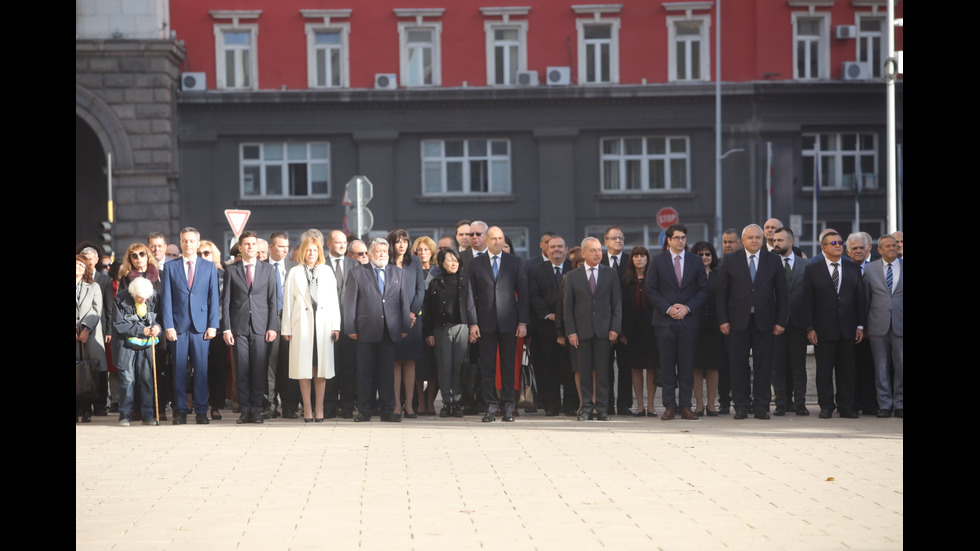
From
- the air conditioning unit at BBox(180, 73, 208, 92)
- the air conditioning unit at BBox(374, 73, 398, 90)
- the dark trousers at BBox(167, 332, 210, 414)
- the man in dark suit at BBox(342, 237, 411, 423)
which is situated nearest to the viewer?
the dark trousers at BBox(167, 332, 210, 414)

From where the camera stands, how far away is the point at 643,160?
40531mm

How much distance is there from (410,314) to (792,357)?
14.1ft

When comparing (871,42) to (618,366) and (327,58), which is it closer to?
(327,58)

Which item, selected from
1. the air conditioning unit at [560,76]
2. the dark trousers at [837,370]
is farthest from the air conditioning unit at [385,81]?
the dark trousers at [837,370]

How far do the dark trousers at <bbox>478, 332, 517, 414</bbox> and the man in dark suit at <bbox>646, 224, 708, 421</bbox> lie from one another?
5.34 feet

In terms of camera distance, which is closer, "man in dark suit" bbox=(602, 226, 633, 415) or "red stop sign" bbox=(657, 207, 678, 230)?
"man in dark suit" bbox=(602, 226, 633, 415)

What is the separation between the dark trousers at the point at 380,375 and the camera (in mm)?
14742

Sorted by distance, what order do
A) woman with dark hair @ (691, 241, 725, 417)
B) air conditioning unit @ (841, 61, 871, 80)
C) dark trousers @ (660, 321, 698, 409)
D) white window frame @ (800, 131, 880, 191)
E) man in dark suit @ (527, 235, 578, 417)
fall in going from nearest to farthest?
dark trousers @ (660, 321, 698, 409), woman with dark hair @ (691, 241, 725, 417), man in dark suit @ (527, 235, 578, 417), air conditioning unit @ (841, 61, 871, 80), white window frame @ (800, 131, 880, 191)

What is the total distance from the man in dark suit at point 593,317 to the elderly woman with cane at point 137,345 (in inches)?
180

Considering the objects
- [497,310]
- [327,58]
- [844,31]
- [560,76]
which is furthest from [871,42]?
[497,310]

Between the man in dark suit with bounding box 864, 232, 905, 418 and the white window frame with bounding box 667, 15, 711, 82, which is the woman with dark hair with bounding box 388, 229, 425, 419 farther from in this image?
the white window frame with bounding box 667, 15, 711, 82

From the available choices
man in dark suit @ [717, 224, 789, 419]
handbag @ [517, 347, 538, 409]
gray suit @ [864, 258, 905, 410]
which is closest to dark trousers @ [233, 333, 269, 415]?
handbag @ [517, 347, 538, 409]

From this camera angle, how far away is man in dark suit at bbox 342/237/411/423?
14781mm
